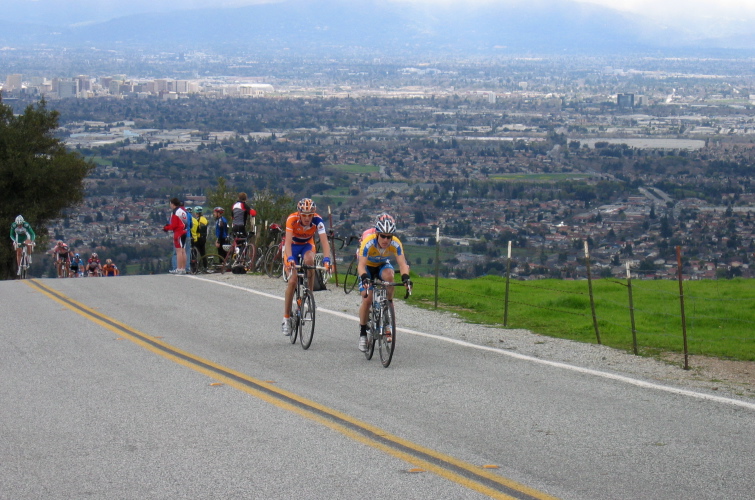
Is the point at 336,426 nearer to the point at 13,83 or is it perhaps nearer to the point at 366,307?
the point at 366,307

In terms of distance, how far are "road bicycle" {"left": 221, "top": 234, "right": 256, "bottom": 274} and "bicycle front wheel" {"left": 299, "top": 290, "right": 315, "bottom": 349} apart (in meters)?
9.89

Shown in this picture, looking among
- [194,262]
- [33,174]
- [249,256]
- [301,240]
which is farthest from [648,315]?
[33,174]

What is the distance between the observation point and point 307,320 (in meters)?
11.9

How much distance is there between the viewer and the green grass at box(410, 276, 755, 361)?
12438 mm

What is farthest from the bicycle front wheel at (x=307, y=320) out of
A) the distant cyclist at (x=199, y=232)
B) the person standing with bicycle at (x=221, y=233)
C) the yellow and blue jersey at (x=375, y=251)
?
the person standing with bicycle at (x=221, y=233)

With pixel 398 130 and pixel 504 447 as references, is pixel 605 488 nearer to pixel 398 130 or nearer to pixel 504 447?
pixel 504 447

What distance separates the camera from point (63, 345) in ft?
39.4

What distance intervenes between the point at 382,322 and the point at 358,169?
249ft

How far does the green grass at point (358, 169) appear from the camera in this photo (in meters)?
84.4

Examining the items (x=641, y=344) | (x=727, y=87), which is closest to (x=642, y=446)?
(x=641, y=344)

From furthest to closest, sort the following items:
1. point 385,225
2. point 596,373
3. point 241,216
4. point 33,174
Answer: point 33,174 < point 241,216 < point 385,225 < point 596,373

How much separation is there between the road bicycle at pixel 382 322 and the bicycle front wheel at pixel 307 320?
104 cm

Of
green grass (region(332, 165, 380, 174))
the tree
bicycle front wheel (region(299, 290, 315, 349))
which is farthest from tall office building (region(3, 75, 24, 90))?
bicycle front wheel (region(299, 290, 315, 349))

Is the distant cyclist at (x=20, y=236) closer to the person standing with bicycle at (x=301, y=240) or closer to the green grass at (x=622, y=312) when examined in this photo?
the green grass at (x=622, y=312)
